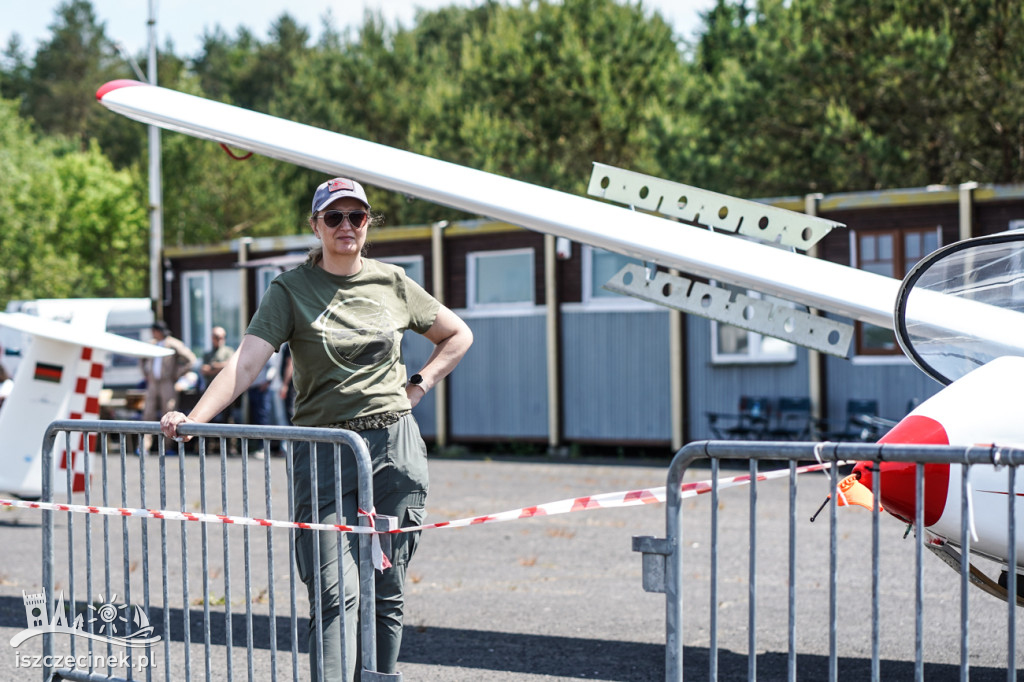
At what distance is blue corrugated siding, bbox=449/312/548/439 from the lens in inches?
721

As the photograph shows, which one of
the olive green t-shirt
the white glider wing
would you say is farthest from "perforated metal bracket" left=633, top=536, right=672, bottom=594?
the white glider wing

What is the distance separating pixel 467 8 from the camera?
189 ft

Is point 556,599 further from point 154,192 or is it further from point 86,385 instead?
point 154,192

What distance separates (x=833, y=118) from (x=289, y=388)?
683 inches

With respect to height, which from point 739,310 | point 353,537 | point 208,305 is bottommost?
point 353,537

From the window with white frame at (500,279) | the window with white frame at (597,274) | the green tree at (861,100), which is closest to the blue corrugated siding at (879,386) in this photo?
the window with white frame at (597,274)

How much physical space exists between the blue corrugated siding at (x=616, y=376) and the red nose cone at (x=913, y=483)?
13.0 meters

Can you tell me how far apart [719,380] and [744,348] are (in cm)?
59

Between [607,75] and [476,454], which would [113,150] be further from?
[476,454]

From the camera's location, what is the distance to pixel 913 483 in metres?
3.95

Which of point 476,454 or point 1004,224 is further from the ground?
point 1004,224

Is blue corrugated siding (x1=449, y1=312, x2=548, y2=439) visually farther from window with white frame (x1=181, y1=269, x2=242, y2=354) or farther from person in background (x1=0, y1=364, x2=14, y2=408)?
person in background (x1=0, y1=364, x2=14, y2=408)

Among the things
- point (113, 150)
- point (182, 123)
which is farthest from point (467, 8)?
point (182, 123)

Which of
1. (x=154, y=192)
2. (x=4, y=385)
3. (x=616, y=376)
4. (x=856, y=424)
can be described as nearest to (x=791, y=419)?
(x=856, y=424)
